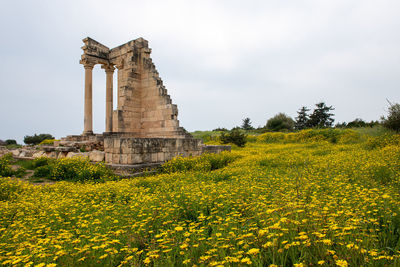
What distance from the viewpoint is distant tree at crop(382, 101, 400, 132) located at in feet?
44.0

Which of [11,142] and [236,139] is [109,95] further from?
[11,142]

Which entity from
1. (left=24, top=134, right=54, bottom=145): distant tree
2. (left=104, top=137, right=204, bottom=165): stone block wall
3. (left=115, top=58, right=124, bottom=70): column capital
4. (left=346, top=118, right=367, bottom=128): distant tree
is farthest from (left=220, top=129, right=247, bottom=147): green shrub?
(left=24, top=134, right=54, bottom=145): distant tree

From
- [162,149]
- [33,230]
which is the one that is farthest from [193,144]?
[33,230]

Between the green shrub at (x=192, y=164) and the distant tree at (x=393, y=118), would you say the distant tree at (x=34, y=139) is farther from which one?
the distant tree at (x=393, y=118)

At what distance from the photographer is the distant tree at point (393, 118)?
44.0 ft

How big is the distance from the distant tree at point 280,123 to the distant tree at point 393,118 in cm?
2504

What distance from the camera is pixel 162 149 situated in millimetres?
10281

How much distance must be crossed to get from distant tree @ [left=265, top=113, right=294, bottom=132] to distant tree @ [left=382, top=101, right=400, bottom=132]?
25.0 metres

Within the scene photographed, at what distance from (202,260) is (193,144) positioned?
9.65m

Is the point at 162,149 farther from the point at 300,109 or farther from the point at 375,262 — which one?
the point at 300,109

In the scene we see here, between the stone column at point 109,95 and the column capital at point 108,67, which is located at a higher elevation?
the column capital at point 108,67

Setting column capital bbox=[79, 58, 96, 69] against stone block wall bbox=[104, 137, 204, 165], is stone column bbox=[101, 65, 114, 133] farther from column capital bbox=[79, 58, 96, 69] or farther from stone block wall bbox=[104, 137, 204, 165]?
stone block wall bbox=[104, 137, 204, 165]

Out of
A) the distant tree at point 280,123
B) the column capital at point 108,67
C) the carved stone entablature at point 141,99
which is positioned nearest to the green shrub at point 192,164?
the carved stone entablature at point 141,99

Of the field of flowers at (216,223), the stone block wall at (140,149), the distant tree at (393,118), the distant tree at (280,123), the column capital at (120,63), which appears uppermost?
the column capital at (120,63)
